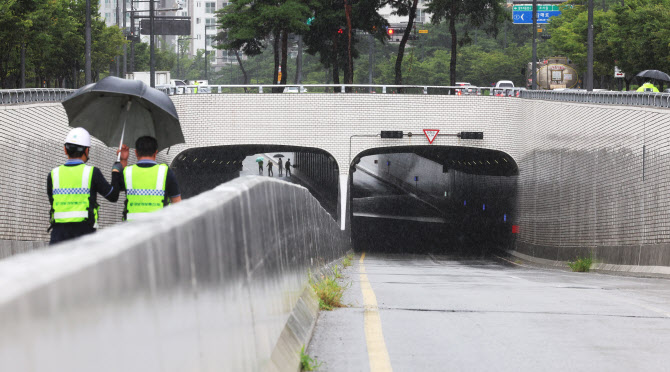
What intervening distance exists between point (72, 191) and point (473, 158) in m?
48.5

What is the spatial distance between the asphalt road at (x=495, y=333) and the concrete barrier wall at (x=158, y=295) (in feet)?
4.57

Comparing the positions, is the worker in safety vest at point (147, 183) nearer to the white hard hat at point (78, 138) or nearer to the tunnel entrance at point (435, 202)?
the white hard hat at point (78, 138)

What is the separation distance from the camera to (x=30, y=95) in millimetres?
28703

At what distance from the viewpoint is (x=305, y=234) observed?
9.52 metres

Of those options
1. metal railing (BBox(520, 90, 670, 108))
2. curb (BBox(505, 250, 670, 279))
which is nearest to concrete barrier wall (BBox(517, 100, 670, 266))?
curb (BBox(505, 250, 670, 279))

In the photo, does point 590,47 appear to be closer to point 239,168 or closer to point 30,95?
point 30,95

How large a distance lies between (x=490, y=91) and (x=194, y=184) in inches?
735

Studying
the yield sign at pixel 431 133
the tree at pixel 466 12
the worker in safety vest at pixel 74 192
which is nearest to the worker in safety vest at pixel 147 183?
the worker in safety vest at pixel 74 192

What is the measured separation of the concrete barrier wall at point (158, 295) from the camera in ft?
6.13

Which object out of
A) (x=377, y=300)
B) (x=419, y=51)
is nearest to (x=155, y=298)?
(x=377, y=300)

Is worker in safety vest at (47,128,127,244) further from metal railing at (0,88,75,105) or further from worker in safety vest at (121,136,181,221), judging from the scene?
metal railing at (0,88,75,105)

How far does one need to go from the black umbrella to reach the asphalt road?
3129 millimetres

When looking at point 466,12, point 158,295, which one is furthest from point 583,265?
point 466,12

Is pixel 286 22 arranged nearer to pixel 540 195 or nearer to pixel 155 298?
pixel 540 195
